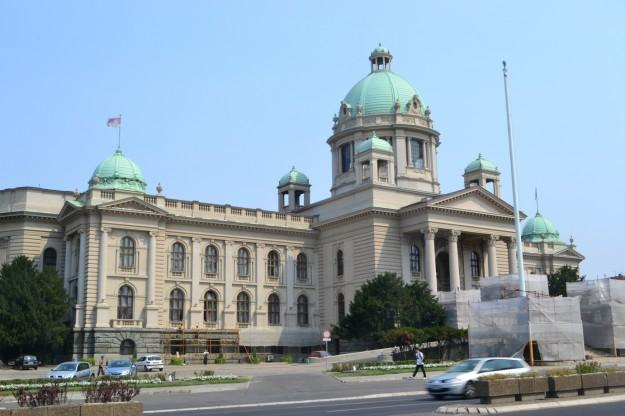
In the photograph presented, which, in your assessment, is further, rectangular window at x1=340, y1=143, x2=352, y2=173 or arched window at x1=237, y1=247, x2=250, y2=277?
rectangular window at x1=340, y1=143, x2=352, y2=173

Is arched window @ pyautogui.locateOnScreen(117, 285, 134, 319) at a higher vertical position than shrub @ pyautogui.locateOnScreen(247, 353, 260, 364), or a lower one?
higher

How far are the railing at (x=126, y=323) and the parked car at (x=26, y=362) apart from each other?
7.61m

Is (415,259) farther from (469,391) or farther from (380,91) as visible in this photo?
(469,391)

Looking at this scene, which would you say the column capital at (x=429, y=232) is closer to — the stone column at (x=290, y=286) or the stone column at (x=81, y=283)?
the stone column at (x=290, y=286)

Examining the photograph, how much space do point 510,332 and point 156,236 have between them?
32.3m

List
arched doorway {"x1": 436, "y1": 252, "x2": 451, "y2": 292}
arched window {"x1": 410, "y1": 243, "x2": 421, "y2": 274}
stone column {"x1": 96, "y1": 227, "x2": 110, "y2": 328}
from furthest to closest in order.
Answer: arched doorway {"x1": 436, "y1": 252, "x2": 451, "y2": 292}
arched window {"x1": 410, "y1": 243, "x2": 421, "y2": 274}
stone column {"x1": 96, "y1": 227, "x2": 110, "y2": 328}

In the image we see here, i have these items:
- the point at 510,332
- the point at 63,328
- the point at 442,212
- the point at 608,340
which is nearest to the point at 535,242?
the point at 442,212

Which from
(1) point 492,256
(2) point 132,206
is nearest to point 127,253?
(2) point 132,206

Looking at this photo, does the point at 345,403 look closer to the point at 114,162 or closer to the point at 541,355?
the point at 541,355

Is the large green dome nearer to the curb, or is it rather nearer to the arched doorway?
the arched doorway

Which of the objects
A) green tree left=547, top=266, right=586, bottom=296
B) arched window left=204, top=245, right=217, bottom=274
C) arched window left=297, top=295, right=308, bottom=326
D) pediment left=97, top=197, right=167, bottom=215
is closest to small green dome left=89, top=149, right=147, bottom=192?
pediment left=97, top=197, right=167, bottom=215

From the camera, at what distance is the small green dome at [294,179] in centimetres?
9088

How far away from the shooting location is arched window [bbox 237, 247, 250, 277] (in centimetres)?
7675

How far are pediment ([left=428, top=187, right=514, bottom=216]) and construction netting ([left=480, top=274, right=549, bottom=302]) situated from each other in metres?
9.07
